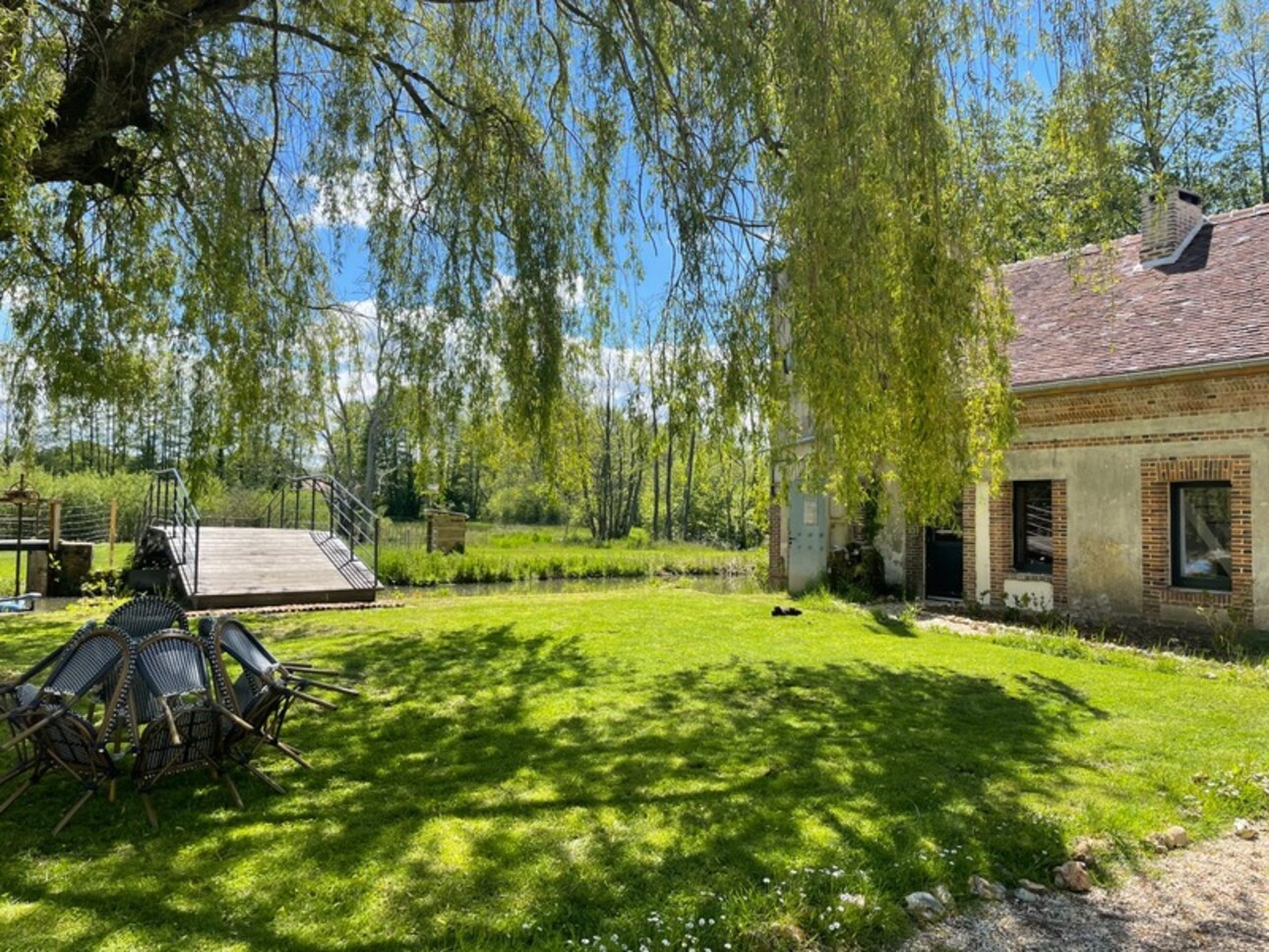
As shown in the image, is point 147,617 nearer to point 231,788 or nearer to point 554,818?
point 231,788

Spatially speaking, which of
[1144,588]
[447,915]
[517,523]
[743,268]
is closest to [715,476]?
[743,268]

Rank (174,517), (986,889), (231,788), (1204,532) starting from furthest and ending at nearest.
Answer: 1. (174,517)
2. (1204,532)
3. (231,788)
4. (986,889)

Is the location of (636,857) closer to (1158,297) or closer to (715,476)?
(715,476)

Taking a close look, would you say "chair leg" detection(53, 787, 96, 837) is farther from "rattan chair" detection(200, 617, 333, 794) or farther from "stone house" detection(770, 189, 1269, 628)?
"stone house" detection(770, 189, 1269, 628)

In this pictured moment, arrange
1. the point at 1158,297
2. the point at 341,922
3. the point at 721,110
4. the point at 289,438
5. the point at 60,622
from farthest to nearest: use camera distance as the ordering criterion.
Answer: the point at 1158,297, the point at 60,622, the point at 289,438, the point at 721,110, the point at 341,922

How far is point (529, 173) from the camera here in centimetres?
629

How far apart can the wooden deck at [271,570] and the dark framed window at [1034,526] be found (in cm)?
951

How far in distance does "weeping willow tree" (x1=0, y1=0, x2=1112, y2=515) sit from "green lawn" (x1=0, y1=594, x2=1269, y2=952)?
70.5 inches

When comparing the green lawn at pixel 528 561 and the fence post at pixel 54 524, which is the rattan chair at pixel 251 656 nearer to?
the fence post at pixel 54 524

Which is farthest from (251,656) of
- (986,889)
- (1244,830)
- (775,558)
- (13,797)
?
(775,558)

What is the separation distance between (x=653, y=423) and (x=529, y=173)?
7.18 ft

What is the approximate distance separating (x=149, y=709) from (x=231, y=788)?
80 cm

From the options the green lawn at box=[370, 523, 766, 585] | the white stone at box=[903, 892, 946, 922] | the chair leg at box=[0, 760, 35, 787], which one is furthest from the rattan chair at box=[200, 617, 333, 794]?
the green lawn at box=[370, 523, 766, 585]

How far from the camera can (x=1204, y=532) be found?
995 cm
